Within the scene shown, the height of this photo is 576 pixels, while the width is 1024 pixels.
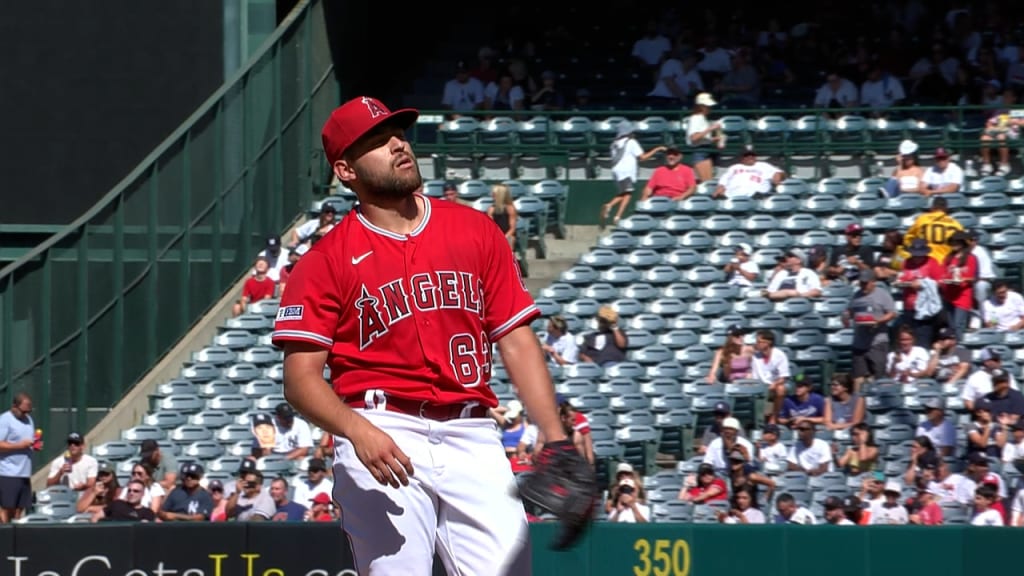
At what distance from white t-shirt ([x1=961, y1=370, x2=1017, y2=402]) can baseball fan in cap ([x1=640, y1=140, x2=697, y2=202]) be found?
12.3 feet

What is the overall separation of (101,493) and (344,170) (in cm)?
842

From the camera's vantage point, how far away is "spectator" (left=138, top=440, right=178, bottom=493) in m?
12.6

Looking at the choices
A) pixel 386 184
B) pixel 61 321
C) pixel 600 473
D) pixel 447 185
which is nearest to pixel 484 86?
pixel 447 185

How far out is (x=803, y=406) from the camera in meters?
12.5

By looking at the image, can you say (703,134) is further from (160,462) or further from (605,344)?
(160,462)

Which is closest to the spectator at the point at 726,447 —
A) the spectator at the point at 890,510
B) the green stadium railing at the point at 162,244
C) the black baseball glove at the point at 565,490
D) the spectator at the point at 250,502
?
the spectator at the point at 890,510

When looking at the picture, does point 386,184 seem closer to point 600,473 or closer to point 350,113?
point 350,113

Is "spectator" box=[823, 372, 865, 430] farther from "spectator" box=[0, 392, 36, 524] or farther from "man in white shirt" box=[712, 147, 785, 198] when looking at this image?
"spectator" box=[0, 392, 36, 524]

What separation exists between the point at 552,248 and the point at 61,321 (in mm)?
4524

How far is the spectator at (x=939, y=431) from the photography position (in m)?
11.9

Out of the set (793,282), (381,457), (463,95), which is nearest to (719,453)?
(793,282)

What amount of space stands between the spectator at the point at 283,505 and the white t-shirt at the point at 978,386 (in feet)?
15.9

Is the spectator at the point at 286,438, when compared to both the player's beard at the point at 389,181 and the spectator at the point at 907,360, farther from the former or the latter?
the player's beard at the point at 389,181

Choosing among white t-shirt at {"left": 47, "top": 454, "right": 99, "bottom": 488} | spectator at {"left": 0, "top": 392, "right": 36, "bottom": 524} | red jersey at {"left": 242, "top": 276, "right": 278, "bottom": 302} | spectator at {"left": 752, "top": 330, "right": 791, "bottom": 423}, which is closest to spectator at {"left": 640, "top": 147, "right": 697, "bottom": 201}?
spectator at {"left": 752, "top": 330, "right": 791, "bottom": 423}
